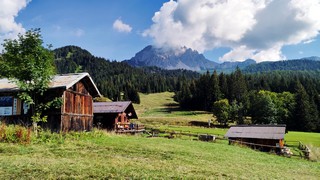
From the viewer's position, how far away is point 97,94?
33000 millimetres

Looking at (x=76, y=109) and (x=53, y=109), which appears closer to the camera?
(x=53, y=109)

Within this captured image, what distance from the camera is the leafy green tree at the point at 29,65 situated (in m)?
22.8

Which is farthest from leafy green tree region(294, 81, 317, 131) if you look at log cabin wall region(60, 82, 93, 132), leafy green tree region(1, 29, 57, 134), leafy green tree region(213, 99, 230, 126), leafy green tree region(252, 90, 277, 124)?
leafy green tree region(1, 29, 57, 134)

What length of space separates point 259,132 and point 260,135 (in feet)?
3.00

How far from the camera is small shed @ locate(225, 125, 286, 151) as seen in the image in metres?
40.5

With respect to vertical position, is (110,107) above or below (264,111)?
above

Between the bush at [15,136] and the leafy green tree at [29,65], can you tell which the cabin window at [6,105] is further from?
the bush at [15,136]

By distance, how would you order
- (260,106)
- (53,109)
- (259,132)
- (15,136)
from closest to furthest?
1. (15,136)
2. (53,109)
3. (259,132)
4. (260,106)

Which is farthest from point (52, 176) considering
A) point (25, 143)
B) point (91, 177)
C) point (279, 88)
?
point (279, 88)

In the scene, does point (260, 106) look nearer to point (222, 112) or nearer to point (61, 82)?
point (222, 112)

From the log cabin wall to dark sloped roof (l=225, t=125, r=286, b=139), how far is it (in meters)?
22.7

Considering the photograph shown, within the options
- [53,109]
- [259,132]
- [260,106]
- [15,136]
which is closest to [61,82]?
[53,109]

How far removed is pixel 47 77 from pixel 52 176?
50.8ft

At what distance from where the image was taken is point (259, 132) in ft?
139
